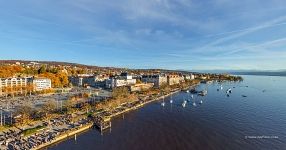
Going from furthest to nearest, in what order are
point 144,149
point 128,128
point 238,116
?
point 238,116, point 128,128, point 144,149

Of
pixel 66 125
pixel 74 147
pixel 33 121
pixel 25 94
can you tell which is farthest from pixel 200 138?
pixel 25 94

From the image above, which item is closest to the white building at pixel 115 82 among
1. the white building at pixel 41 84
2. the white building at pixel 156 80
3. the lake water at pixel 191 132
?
the white building at pixel 156 80

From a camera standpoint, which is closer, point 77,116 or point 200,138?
point 200,138

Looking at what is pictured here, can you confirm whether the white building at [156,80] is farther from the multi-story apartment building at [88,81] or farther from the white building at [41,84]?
the white building at [41,84]

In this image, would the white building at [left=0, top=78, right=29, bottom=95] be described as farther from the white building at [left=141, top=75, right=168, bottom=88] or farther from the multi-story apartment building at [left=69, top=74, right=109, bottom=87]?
the white building at [left=141, top=75, right=168, bottom=88]

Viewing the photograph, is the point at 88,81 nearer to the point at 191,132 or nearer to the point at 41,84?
the point at 41,84

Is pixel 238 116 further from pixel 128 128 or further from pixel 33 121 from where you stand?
pixel 33 121

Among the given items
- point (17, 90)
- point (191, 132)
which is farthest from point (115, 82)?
point (191, 132)

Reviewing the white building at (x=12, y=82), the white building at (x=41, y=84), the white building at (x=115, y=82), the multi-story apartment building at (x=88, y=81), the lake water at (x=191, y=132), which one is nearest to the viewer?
the lake water at (x=191, y=132)
